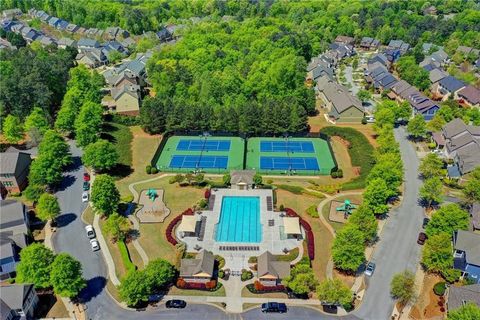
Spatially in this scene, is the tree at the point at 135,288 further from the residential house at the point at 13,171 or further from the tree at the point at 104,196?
the residential house at the point at 13,171

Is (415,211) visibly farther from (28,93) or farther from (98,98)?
(28,93)

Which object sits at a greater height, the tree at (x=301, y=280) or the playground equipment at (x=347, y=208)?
the tree at (x=301, y=280)

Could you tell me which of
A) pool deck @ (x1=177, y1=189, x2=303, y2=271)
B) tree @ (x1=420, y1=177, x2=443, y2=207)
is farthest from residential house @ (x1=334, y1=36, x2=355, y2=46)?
pool deck @ (x1=177, y1=189, x2=303, y2=271)

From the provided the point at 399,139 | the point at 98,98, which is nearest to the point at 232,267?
the point at 399,139

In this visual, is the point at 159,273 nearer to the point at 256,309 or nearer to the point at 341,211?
the point at 256,309

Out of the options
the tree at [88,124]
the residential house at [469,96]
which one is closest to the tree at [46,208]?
the tree at [88,124]
